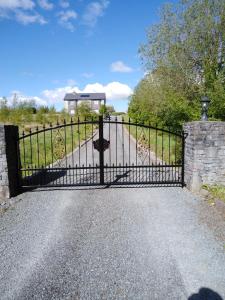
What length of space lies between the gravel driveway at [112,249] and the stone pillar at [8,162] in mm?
726

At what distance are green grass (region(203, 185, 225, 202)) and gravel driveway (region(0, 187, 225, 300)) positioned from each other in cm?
59

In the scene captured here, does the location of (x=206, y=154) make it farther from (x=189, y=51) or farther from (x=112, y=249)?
(x=189, y=51)

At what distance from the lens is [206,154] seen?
7629 millimetres

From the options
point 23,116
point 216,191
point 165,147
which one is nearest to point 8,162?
point 216,191

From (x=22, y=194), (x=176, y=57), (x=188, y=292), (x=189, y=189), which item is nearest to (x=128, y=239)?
(x=188, y=292)

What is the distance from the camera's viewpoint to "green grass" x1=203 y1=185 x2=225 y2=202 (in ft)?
23.0

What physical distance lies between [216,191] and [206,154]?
110 cm

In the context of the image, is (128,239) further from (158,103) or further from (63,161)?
(158,103)

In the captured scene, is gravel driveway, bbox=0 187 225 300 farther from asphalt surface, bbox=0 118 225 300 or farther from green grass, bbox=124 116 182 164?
green grass, bbox=124 116 182 164

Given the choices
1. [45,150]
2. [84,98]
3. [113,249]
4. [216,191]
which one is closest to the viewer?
[113,249]

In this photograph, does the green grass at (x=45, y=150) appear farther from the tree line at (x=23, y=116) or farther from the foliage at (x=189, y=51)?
the tree line at (x=23, y=116)

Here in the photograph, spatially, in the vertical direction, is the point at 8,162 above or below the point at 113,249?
above

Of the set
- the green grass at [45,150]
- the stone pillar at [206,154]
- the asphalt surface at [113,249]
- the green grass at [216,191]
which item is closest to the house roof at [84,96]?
the green grass at [45,150]

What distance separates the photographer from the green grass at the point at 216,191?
23.0 feet
